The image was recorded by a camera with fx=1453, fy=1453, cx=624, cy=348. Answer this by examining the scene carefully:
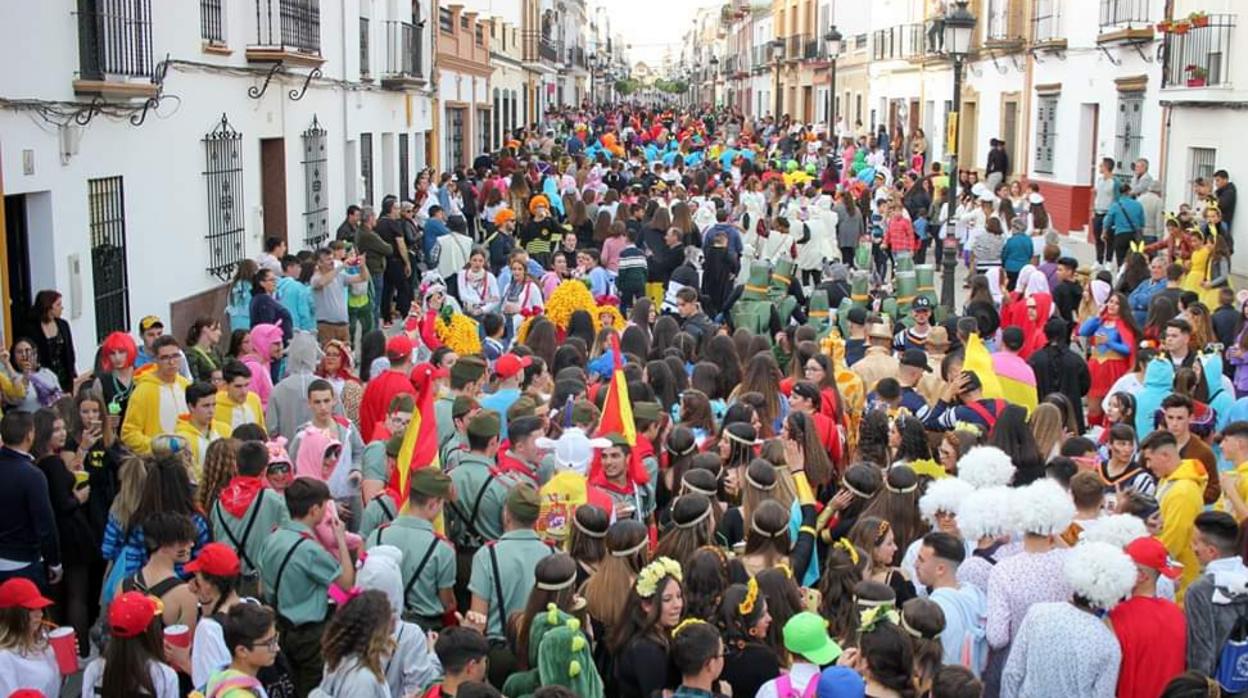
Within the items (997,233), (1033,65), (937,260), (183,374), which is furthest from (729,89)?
(183,374)

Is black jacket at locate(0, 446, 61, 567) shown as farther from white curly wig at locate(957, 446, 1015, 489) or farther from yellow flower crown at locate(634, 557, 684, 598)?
white curly wig at locate(957, 446, 1015, 489)

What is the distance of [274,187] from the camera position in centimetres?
1784

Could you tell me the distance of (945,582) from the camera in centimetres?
565

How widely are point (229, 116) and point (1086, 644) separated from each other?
12615 millimetres

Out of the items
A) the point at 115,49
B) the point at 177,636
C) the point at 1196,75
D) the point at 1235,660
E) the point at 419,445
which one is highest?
the point at 1196,75

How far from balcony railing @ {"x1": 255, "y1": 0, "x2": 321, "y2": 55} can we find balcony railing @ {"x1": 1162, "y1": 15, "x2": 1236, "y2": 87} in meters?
11.7

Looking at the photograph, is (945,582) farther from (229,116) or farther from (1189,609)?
(229,116)

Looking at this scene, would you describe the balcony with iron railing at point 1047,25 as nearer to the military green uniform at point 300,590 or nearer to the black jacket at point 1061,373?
the black jacket at point 1061,373

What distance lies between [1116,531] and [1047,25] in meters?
23.3

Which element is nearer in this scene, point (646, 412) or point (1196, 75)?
point (646, 412)

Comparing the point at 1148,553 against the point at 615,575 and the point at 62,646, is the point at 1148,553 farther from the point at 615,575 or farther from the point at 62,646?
the point at 62,646

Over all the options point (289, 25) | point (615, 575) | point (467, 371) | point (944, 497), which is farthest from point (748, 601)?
point (289, 25)

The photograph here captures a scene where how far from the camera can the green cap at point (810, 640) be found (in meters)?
4.92

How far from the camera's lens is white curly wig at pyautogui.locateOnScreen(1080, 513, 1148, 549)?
223 inches
